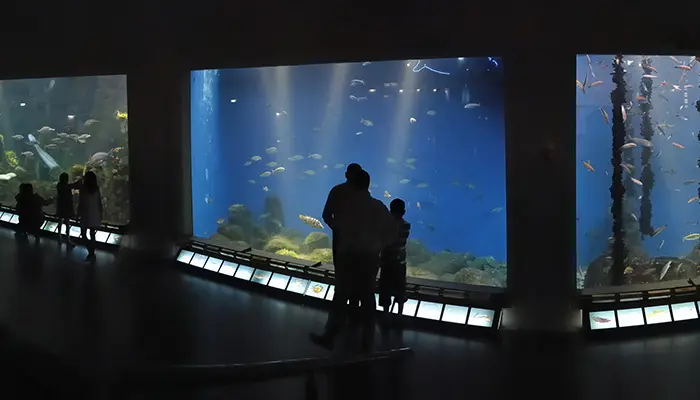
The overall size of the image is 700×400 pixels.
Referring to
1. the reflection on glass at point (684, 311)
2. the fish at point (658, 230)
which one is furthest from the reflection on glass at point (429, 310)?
the fish at point (658, 230)

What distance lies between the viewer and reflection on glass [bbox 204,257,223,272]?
1.46 meters

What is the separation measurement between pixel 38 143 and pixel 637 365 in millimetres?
1863

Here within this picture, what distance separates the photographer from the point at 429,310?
1334mm

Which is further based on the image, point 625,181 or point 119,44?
point 625,181

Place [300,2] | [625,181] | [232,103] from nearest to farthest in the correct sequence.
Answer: [300,2]
[232,103]
[625,181]

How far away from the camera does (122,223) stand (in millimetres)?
1479

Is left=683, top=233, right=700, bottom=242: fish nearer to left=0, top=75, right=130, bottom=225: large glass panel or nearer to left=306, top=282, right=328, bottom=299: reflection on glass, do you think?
left=306, top=282, right=328, bottom=299: reflection on glass

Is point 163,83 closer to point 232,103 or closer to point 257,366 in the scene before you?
point 232,103

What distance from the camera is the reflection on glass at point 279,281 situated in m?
1.38

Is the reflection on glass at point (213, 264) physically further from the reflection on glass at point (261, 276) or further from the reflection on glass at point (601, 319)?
the reflection on glass at point (601, 319)

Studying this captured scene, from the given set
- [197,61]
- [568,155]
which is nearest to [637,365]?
[568,155]

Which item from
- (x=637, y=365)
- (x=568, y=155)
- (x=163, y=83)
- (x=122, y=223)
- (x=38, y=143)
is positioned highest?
(x=163, y=83)

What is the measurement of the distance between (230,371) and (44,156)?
0.84 m

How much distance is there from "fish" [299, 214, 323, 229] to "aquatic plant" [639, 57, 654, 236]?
2.02 metres
